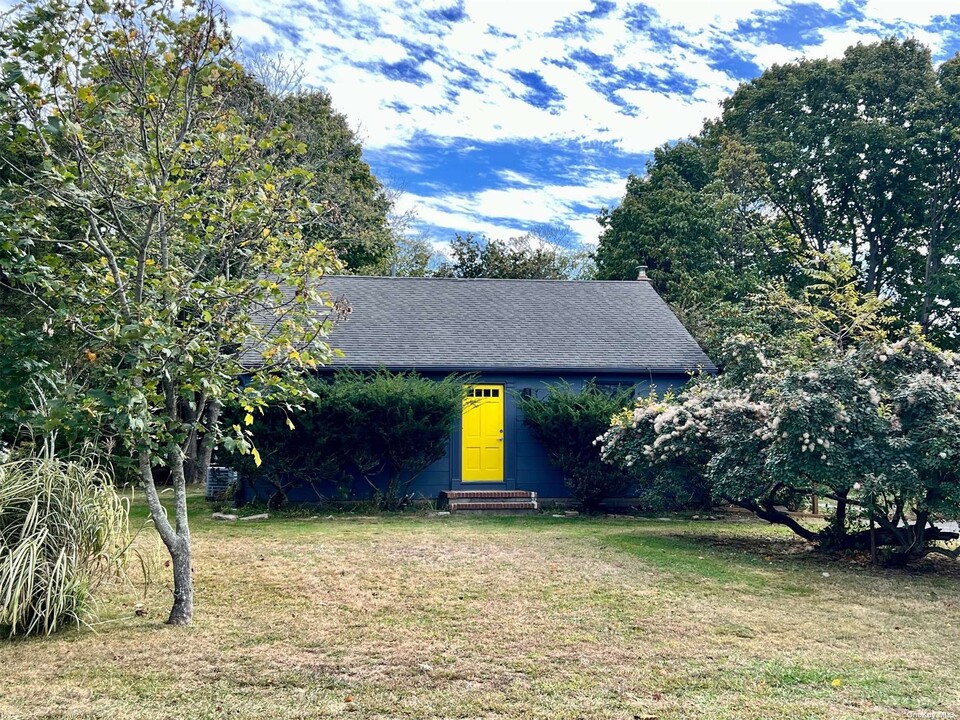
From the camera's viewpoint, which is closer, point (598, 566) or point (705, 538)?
→ point (598, 566)

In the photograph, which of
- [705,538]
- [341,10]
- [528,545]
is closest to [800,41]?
[341,10]

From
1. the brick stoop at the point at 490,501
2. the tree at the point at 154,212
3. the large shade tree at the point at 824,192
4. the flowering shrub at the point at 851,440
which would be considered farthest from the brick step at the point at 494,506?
the large shade tree at the point at 824,192

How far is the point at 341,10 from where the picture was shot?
12.1 metres

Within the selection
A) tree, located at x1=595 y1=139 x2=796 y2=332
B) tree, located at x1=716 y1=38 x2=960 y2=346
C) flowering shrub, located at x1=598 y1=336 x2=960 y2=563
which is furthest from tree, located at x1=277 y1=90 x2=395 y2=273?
flowering shrub, located at x1=598 y1=336 x2=960 y2=563

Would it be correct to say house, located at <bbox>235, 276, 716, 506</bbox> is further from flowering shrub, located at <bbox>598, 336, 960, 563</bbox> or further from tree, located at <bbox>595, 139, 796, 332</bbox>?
tree, located at <bbox>595, 139, 796, 332</bbox>

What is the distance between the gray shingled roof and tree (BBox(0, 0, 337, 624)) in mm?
7668

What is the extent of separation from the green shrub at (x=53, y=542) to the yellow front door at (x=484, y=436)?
30.7 ft

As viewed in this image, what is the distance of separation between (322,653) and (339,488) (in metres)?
8.75

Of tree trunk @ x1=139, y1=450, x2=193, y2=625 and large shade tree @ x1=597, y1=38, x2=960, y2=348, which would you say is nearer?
tree trunk @ x1=139, y1=450, x2=193, y2=625

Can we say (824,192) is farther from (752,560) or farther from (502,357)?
(752,560)

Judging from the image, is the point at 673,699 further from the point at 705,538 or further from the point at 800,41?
the point at 800,41

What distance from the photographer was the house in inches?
594

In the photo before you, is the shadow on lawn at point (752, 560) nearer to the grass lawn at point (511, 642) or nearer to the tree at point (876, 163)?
the grass lawn at point (511, 642)

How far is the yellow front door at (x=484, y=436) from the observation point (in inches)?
600
